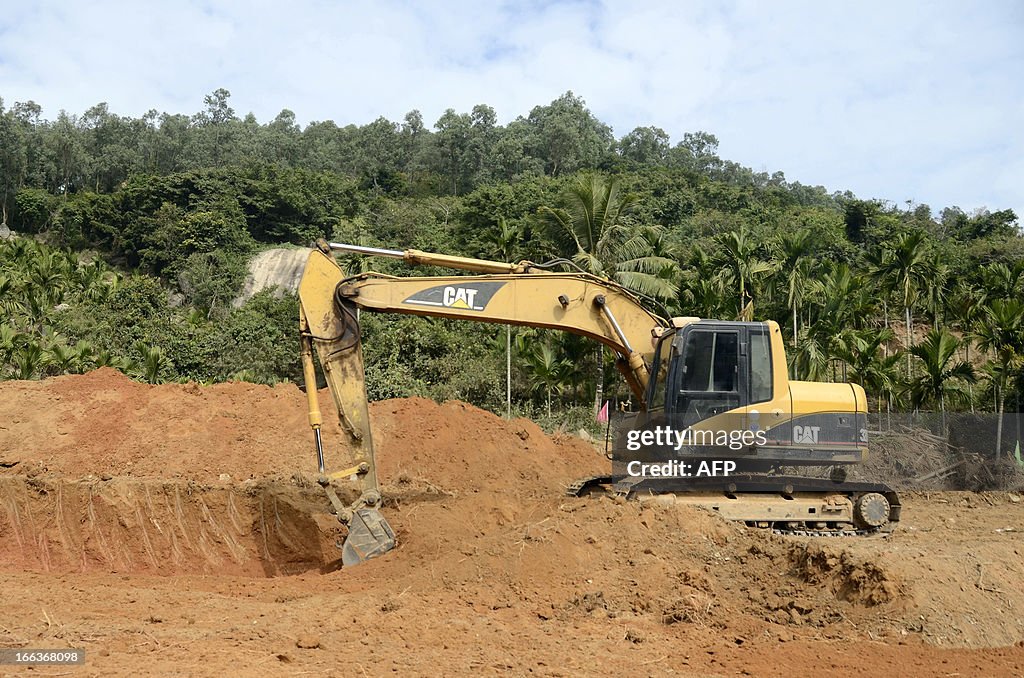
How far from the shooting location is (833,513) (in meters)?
10.6

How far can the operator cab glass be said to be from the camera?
1001 centimetres

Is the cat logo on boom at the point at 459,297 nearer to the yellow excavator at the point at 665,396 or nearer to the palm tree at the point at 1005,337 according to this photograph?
the yellow excavator at the point at 665,396

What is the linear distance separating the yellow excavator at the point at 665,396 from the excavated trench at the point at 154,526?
9.54ft

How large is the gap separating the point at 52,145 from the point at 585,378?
200ft

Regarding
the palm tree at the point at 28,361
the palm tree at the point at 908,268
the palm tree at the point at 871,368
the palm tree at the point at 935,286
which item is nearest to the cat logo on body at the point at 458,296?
the palm tree at the point at 871,368

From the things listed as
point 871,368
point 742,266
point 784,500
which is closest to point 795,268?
point 742,266

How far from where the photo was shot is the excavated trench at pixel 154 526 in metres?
12.0

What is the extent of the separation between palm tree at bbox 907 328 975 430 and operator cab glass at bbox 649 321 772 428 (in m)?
13.5

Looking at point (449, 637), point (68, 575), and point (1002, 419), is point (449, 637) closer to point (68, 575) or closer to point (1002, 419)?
point (68, 575)

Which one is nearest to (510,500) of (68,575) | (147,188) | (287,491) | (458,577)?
(458,577)

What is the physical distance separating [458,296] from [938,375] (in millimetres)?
16144

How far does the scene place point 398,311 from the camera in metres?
9.96

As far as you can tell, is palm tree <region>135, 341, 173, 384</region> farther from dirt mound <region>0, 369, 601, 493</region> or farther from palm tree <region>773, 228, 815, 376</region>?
palm tree <region>773, 228, 815, 376</region>

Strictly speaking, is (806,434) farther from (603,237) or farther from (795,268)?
(795,268)
